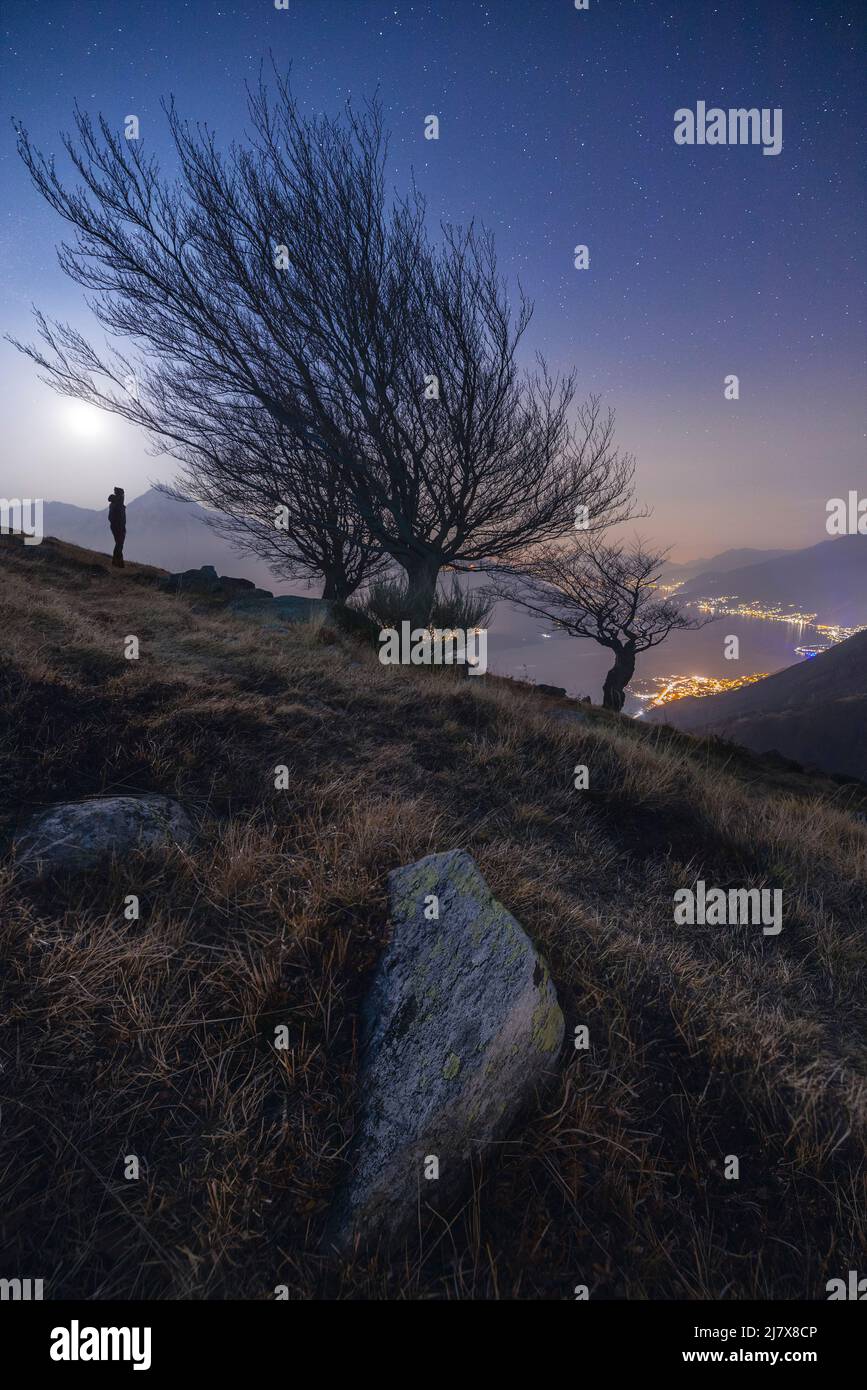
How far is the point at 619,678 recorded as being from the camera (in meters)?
15.8

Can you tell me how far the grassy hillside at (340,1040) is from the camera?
1.33m

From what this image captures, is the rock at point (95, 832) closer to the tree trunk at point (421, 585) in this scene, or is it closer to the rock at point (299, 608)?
the rock at point (299, 608)

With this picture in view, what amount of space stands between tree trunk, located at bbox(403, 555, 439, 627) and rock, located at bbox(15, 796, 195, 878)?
8.52m

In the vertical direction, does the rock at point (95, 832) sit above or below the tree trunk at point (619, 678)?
below

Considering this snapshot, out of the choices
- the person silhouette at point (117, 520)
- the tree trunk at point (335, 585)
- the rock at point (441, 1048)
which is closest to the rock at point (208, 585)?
the person silhouette at point (117, 520)

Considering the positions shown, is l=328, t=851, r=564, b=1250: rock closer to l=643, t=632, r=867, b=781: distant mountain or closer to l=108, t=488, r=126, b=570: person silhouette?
l=643, t=632, r=867, b=781: distant mountain

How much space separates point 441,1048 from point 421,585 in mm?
10103

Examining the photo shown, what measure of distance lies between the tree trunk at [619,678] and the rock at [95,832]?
14.3 m

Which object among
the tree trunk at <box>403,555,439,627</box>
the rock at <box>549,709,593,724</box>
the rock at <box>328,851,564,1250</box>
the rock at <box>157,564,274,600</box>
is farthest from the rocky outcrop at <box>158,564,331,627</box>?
the rock at <box>328,851,564,1250</box>

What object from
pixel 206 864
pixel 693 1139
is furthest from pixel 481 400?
pixel 693 1139

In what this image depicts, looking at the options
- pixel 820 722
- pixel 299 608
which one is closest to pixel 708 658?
pixel 820 722

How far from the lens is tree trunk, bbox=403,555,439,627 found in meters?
10.9

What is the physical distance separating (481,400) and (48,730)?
9.33 metres

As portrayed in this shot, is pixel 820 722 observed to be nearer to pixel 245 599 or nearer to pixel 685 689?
pixel 245 599
